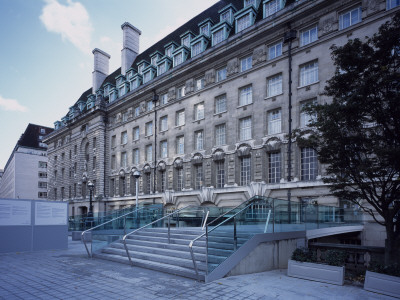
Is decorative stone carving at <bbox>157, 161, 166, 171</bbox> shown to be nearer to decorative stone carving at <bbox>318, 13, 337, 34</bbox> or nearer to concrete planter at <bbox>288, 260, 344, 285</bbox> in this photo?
decorative stone carving at <bbox>318, 13, 337, 34</bbox>

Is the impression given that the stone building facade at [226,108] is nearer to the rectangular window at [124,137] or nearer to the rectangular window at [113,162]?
the rectangular window at [124,137]

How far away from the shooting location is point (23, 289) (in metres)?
7.78

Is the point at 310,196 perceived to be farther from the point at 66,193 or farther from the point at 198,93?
the point at 66,193

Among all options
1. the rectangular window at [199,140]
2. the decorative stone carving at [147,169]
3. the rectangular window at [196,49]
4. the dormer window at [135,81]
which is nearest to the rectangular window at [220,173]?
the rectangular window at [199,140]

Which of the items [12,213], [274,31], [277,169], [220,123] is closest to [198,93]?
[220,123]

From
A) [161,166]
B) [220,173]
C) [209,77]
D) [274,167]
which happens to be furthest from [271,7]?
[161,166]

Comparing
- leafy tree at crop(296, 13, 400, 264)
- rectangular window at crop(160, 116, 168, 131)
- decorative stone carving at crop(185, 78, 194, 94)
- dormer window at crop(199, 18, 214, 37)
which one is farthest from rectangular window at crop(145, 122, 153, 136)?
leafy tree at crop(296, 13, 400, 264)

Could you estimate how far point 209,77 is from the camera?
88.4ft

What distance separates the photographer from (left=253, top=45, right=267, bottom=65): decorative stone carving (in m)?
23.1

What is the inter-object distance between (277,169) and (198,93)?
35.4ft

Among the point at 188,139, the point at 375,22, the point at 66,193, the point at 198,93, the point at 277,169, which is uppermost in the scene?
the point at 375,22

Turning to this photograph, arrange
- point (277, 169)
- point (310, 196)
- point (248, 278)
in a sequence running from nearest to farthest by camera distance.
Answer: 1. point (248, 278)
2. point (310, 196)
3. point (277, 169)

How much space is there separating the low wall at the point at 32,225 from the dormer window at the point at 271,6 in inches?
806

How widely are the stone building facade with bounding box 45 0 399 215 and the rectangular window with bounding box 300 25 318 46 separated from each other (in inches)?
2.9
